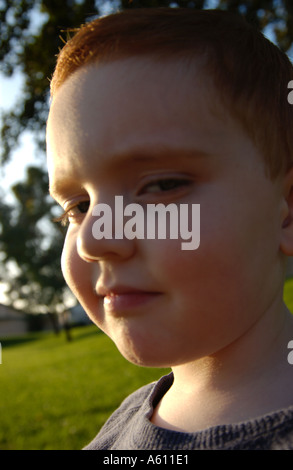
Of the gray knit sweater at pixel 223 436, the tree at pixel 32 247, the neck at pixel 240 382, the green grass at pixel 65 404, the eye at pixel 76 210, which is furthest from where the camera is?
the tree at pixel 32 247

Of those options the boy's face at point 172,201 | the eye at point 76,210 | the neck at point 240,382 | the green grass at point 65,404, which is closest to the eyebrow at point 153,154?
the boy's face at point 172,201

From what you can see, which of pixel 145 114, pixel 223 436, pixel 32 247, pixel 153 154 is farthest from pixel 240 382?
pixel 32 247

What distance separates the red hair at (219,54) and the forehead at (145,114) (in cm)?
5

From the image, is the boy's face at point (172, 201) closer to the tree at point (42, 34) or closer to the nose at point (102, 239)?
the nose at point (102, 239)

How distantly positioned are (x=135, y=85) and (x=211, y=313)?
660 mm

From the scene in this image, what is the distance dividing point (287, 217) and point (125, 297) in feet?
1.86

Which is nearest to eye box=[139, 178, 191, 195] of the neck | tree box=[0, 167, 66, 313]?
the neck

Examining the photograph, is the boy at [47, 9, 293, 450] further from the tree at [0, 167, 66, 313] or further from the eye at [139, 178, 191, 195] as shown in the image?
the tree at [0, 167, 66, 313]

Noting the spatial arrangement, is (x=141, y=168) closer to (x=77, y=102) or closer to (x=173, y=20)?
(x=77, y=102)

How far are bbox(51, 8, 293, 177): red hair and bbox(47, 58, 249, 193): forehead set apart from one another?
5cm

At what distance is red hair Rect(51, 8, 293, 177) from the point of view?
4.23 ft

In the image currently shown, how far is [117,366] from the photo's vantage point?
374 inches

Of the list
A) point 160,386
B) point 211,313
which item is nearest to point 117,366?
point 160,386

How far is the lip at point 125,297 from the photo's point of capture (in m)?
1.20
